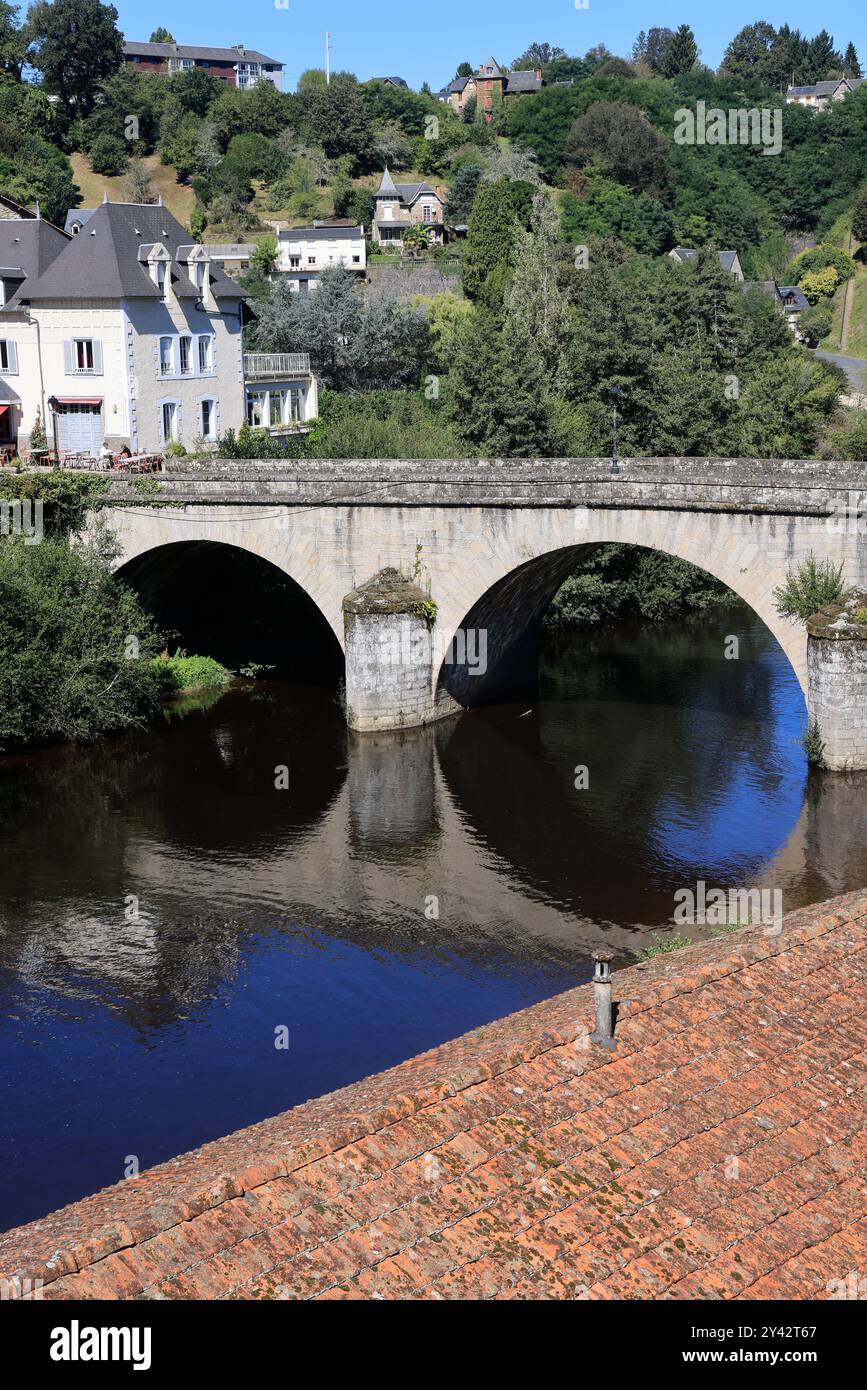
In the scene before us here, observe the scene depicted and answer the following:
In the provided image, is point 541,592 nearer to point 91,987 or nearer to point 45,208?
point 91,987

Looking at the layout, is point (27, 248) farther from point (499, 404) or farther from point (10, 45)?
point (10, 45)

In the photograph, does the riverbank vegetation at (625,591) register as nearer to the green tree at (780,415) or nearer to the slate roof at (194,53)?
the green tree at (780,415)

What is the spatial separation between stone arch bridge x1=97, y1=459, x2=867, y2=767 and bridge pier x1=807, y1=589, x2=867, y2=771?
0.05 m

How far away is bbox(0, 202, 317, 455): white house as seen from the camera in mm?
50969

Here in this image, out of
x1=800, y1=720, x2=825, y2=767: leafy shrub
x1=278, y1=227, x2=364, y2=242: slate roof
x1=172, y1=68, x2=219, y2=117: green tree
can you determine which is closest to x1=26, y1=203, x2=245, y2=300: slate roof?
x1=800, y1=720, x2=825, y2=767: leafy shrub

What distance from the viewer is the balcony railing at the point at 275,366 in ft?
205

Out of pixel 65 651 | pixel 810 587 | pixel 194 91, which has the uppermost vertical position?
pixel 194 91

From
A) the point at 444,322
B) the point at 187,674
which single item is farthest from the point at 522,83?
the point at 187,674

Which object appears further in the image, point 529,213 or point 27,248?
point 529,213

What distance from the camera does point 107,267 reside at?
51.0m

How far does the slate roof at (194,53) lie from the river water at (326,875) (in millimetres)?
117004

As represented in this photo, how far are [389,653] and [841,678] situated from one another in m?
12.2
